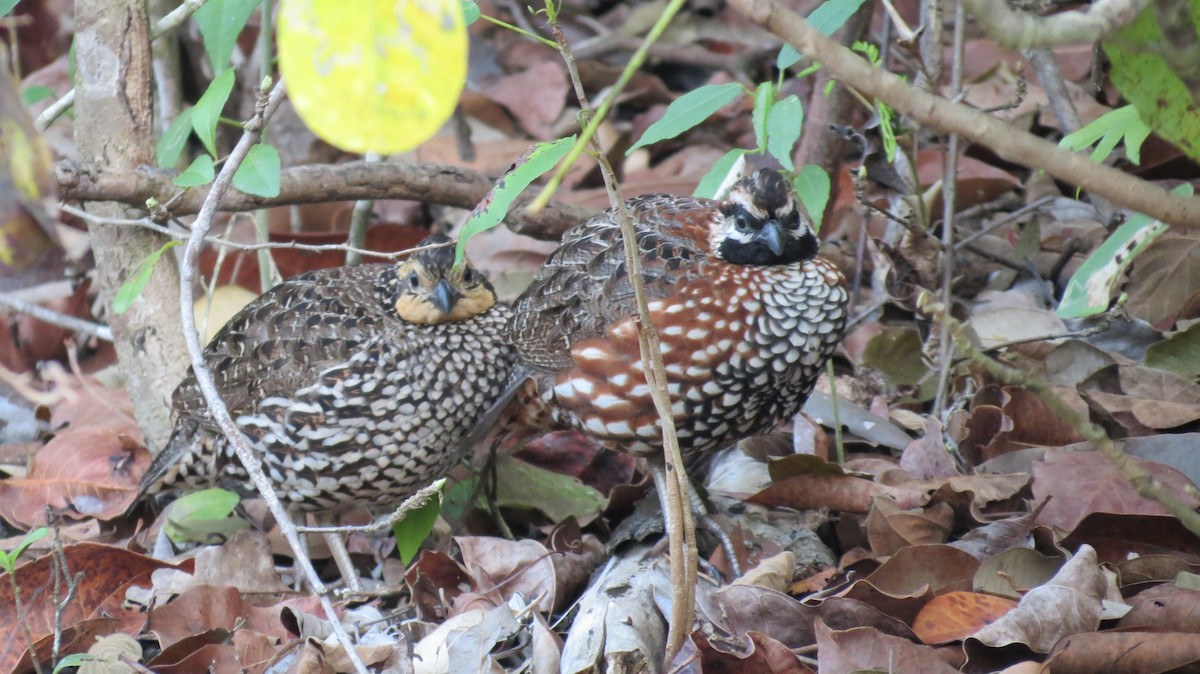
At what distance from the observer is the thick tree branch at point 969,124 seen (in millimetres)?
1474

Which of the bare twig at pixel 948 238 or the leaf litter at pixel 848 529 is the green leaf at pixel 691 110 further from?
the bare twig at pixel 948 238

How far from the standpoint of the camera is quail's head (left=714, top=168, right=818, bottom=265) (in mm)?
3361

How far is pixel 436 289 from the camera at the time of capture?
390 centimetres

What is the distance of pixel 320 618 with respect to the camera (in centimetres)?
338

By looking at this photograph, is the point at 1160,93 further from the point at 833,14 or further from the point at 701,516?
the point at 701,516

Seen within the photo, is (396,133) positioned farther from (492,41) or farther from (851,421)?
Result: (492,41)

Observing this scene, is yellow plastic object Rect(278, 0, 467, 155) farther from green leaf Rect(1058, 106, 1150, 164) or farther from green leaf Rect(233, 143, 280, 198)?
green leaf Rect(233, 143, 280, 198)

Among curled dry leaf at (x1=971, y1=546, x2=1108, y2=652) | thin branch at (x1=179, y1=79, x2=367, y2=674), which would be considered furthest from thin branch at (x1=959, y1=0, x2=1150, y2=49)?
thin branch at (x1=179, y1=79, x2=367, y2=674)

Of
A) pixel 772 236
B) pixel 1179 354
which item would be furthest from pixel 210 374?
pixel 1179 354

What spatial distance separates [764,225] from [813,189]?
20 centimetres

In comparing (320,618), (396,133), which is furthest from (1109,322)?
(396,133)

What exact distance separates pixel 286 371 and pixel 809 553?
1674 mm

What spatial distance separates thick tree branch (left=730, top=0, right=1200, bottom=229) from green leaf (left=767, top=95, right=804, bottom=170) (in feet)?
3.63

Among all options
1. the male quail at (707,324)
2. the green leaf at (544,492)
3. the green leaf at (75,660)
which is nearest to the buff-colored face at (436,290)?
the male quail at (707,324)
